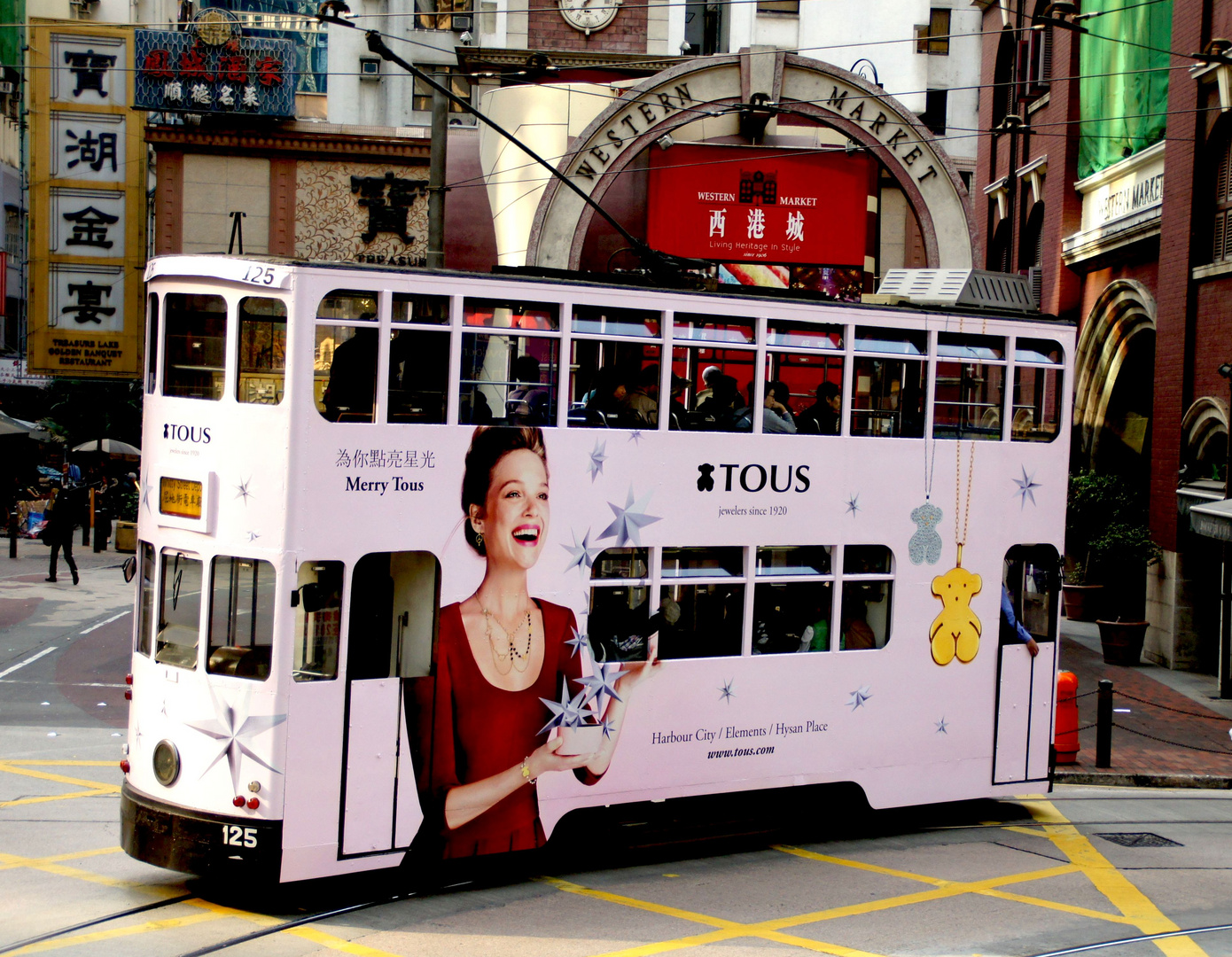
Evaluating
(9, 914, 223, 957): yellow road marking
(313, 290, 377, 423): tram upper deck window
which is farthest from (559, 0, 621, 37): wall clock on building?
(9, 914, 223, 957): yellow road marking

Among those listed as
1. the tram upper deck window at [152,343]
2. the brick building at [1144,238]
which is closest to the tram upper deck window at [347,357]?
the tram upper deck window at [152,343]

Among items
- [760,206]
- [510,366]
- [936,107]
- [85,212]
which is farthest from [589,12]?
[936,107]

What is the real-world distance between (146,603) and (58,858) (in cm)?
210

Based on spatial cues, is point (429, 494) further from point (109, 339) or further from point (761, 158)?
point (109, 339)

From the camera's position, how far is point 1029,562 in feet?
37.5

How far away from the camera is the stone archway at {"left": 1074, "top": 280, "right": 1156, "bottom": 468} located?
22.5m

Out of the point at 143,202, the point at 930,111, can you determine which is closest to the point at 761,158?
the point at 143,202

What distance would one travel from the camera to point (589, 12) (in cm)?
2752

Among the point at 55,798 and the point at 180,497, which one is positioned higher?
the point at 180,497

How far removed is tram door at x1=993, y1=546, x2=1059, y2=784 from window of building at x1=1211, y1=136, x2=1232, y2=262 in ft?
30.5

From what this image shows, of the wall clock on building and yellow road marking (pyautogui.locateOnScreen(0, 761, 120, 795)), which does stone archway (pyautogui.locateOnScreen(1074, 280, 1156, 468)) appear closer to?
the wall clock on building

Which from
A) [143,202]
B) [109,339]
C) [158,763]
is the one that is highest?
[143,202]

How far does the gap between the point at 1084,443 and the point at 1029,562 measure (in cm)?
1424

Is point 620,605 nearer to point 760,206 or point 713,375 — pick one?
point 713,375
